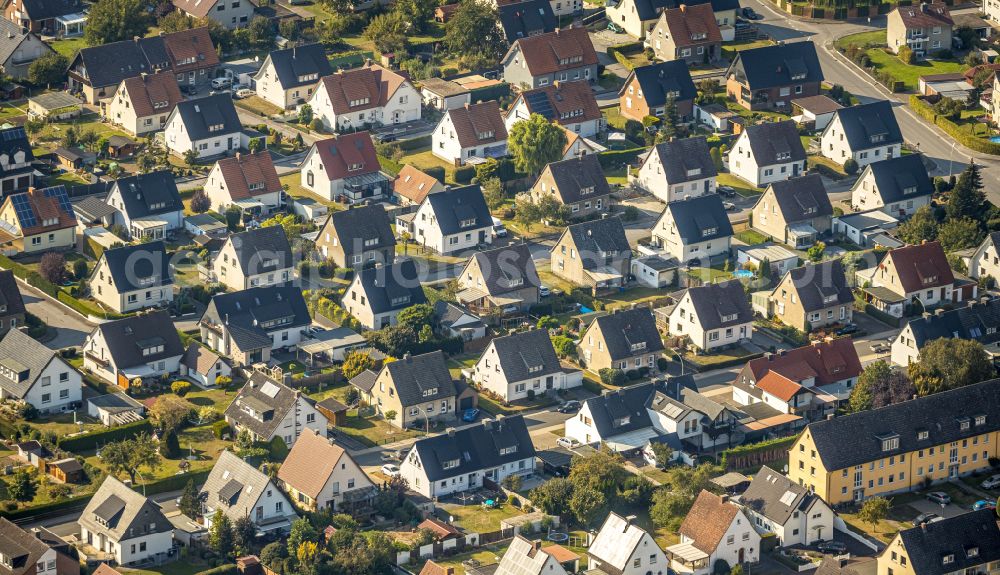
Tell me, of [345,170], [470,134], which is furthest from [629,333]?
[470,134]

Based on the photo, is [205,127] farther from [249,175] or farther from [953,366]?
[953,366]

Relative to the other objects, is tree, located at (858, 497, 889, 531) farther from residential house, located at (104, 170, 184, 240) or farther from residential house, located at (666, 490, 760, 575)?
residential house, located at (104, 170, 184, 240)

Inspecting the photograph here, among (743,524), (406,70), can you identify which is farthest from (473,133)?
(743,524)

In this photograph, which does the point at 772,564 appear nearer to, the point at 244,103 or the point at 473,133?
the point at 473,133

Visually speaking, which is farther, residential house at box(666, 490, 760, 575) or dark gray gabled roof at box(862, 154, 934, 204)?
dark gray gabled roof at box(862, 154, 934, 204)

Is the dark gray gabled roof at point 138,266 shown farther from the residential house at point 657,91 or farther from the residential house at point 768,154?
the residential house at point 657,91

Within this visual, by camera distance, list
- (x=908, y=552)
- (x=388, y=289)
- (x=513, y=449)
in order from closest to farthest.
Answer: (x=908, y=552)
(x=513, y=449)
(x=388, y=289)

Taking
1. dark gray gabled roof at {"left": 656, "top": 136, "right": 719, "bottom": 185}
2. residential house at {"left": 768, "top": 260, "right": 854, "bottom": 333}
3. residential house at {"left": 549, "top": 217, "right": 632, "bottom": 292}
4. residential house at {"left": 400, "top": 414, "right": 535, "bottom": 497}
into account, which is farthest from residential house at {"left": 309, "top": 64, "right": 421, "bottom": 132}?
residential house at {"left": 400, "top": 414, "right": 535, "bottom": 497}
